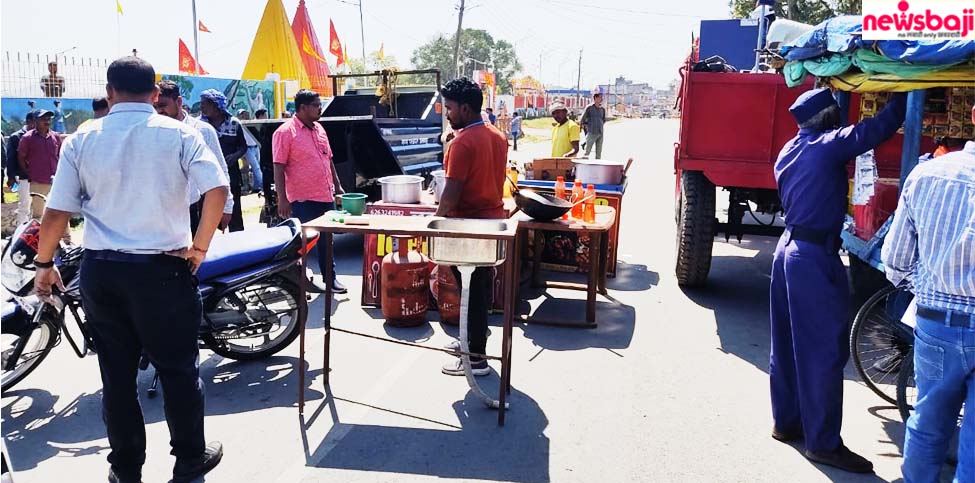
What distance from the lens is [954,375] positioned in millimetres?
2750

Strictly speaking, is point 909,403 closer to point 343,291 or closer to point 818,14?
point 343,291

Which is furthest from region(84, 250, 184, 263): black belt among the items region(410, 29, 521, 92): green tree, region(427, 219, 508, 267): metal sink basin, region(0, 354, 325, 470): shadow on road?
region(410, 29, 521, 92): green tree

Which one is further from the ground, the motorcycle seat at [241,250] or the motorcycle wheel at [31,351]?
the motorcycle seat at [241,250]

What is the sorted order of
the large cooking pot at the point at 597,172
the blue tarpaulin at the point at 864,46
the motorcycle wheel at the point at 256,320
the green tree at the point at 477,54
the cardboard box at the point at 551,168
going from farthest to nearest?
1. the green tree at the point at 477,54
2. the cardboard box at the point at 551,168
3. the large cooking pot at the point at 597,172
4. the motorcycle wheel at the point at 256,320
5. the blue tarpaulin at the point at 864,46

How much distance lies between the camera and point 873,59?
3691 mm

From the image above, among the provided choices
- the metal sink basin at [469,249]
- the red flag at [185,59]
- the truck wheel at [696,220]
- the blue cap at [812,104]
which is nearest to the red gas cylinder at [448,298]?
the metal sink basin at [469,249]

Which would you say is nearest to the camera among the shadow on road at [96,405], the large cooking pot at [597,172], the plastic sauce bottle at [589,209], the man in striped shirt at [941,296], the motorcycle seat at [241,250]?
the man in striped shirt at [941,296]

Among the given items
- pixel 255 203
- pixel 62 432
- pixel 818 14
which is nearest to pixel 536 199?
pixel 62 432

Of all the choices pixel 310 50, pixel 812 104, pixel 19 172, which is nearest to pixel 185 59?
pixel 310 50

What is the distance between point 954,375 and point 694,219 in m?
4.00

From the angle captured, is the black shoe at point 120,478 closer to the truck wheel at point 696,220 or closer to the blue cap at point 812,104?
the blue cap at point 812,104

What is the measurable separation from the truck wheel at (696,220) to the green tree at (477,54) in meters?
92.6

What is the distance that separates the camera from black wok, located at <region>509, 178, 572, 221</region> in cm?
569

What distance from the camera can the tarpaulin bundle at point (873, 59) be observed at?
339 cm
